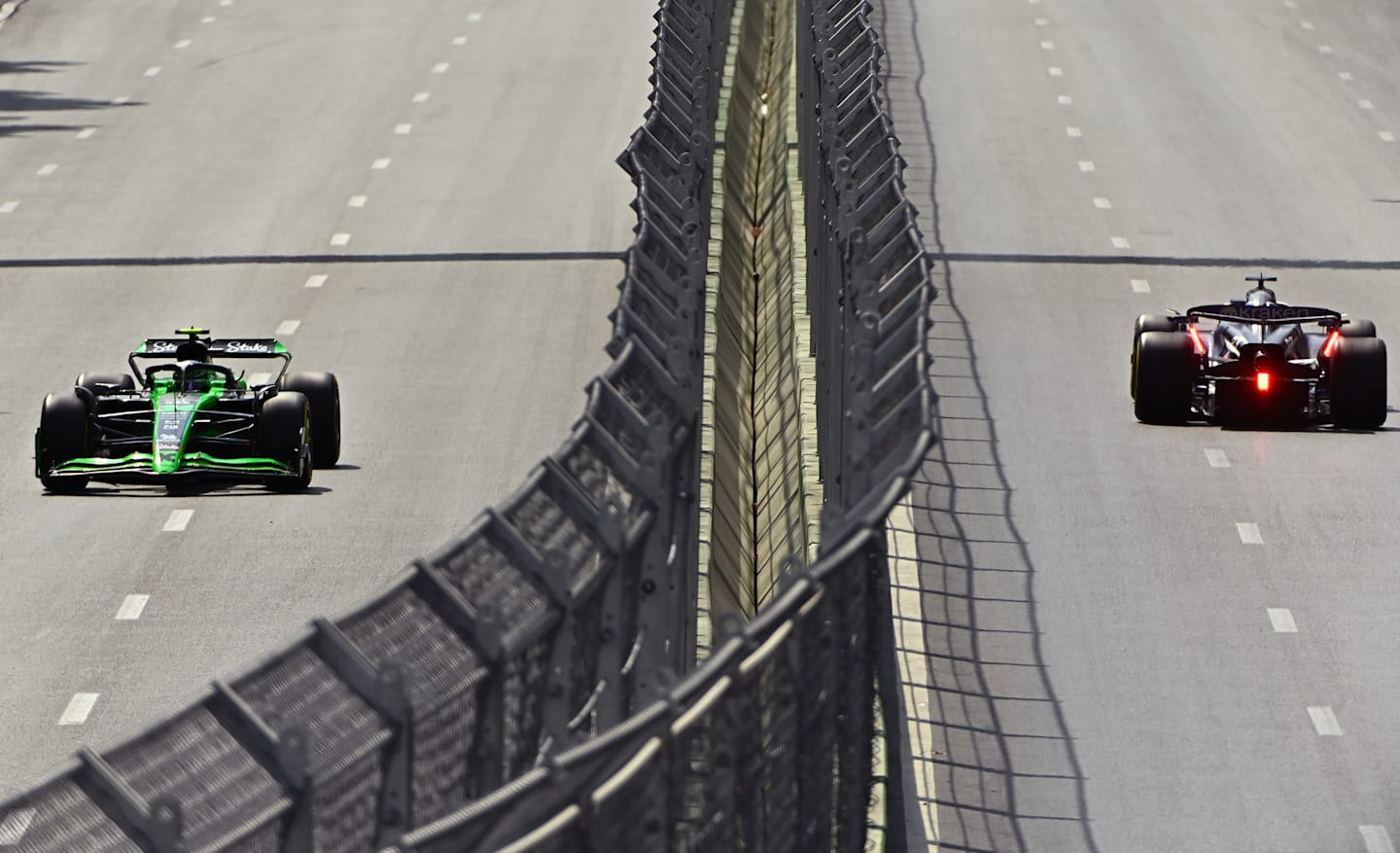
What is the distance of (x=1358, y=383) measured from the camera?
72.2 ft

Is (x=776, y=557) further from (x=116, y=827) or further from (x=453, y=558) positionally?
(x=116, y=827)

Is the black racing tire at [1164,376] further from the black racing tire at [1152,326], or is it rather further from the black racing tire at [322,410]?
the black racing tire at [322,410]

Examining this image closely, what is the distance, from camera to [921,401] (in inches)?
340

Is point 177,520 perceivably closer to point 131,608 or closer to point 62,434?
point 62,434

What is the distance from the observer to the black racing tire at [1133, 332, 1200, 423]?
21.9m

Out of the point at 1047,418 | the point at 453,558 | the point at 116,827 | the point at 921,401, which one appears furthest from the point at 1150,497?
the point at 116,827

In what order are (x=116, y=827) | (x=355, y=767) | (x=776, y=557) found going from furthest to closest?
1. (x=776, y=557)
2. (x=355, y=767)
3. (x=116, y=827)

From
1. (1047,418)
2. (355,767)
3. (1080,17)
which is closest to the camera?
(355,767)

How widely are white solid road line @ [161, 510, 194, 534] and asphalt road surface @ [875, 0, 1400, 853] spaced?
5.92 m

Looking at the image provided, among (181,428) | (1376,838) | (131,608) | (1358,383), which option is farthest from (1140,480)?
(1376,838)

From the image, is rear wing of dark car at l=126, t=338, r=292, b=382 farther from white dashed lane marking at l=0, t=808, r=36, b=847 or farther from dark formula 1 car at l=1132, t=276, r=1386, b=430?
white dashed lane marking at l=0, t=808, r=36, b=847

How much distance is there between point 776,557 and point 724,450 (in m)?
1.80

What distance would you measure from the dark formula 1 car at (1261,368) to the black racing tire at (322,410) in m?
6.66

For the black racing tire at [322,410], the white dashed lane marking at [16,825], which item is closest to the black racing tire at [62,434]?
the black racing tire at [322,410]
